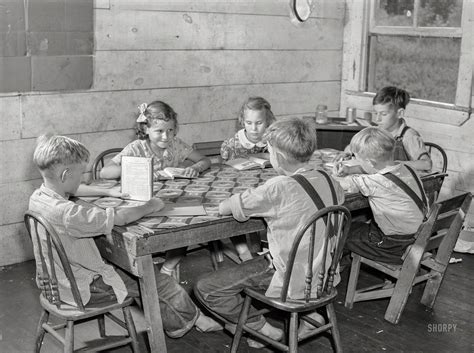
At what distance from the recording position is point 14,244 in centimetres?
454

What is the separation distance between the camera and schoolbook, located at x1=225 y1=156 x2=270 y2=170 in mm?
3996

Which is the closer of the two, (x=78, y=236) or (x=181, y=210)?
(x=78, y=236)

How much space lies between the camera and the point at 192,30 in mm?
5047

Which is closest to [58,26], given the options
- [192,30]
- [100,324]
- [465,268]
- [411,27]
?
[192,30]

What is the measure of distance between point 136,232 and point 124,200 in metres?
0.48

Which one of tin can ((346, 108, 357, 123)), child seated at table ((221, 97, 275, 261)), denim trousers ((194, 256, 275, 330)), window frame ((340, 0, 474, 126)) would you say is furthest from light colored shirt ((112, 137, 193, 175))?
window frame ((340, 0, 474, 126))

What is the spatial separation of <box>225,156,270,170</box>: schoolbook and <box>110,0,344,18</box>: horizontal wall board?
141 cm

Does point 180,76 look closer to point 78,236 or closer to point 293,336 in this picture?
point 78,236

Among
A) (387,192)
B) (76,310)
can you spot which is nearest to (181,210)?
(76,310)

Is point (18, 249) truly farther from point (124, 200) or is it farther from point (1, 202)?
point (124, 200)

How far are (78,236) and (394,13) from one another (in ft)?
12.8

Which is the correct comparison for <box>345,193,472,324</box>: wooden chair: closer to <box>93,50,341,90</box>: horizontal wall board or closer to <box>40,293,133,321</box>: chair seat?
<box>40,293,133,321</box>: chair seat

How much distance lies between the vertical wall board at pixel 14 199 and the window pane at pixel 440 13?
3.33 m

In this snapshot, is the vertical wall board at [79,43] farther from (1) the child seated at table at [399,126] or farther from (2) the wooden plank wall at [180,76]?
(1) the child seated at table at [399,126]
